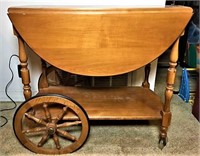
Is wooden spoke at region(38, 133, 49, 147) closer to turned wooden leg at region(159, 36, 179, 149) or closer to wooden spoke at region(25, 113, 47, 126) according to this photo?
wooden spoke at region(25, 113, 47, 126)

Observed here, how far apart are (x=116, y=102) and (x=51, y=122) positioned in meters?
0.44

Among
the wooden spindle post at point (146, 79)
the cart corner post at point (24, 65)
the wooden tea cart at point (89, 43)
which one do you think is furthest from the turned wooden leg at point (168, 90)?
the cart corner post at point (24, 65)

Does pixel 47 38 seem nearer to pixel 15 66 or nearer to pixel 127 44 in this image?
pixel 127 44

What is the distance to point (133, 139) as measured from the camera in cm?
142

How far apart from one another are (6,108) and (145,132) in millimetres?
1089

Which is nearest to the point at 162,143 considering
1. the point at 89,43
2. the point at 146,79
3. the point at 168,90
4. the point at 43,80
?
the point at 168,90

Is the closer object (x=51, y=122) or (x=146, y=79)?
(x=51, y=122)

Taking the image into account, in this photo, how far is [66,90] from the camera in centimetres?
158

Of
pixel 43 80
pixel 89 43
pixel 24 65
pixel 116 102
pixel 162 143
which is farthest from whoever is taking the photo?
pixel 43 80

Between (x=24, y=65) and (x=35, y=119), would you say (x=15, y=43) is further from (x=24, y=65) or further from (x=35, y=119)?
(x=35, y=119)

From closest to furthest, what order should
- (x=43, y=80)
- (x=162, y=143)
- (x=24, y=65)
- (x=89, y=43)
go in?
(x=89, y=43) → (x=24, y=65) → (x=162, y=143) → (x=43, y=80)

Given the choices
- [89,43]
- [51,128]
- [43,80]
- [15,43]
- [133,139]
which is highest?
[89,43]

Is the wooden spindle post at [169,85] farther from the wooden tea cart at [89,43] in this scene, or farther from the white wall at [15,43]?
the white wall at [15,43]

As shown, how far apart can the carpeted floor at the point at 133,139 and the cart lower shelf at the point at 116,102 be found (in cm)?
19
